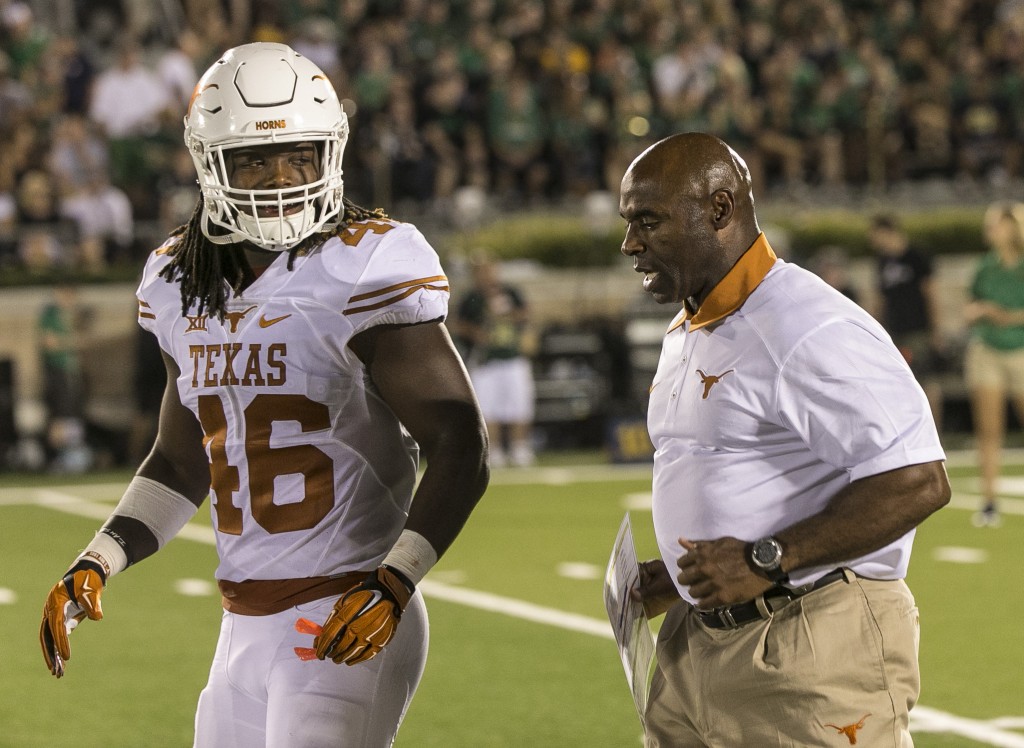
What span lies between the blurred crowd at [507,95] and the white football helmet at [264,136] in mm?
11050

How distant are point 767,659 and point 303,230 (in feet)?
3.82

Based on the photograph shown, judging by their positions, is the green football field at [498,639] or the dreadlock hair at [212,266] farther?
the green football field at [498,639]

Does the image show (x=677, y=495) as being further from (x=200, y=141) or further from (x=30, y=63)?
(x=30, y=63)

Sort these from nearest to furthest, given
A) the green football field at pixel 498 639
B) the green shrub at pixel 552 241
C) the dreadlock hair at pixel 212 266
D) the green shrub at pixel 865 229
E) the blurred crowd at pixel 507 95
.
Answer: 1. the dreadlock hair at pixel 212 266
2. the green football field at pixel 498 639
3. the blurred crowd at pixel 507 95
4. the green shrub at pixel 552 241
5. the green shrub at pixel 865 229

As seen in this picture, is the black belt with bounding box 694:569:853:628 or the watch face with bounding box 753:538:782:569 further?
the black belt with bounding box 694:569:853:628

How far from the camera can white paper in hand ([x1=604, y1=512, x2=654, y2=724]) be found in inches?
Answer: 123

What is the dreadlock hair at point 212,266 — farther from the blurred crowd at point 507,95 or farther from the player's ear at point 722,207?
the blurred crowd at point 507,95

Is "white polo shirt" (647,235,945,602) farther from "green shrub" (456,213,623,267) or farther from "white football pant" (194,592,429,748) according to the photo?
"green shrub" (456,213,623,267)

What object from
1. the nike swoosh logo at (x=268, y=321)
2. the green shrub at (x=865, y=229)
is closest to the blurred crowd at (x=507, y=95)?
the green shrub at (x=865, y=229)

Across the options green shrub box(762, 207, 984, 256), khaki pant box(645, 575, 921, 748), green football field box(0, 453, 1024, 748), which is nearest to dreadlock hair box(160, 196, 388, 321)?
khaki pant box(645, 575, 921, 748)

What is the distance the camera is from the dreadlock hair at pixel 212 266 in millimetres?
3135

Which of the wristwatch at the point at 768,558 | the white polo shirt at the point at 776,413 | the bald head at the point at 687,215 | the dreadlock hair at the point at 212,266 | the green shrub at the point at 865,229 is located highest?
the bald head at the point at 687,215

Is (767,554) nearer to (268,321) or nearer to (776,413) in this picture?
(776,413)

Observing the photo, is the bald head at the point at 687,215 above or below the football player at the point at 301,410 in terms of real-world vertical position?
above
